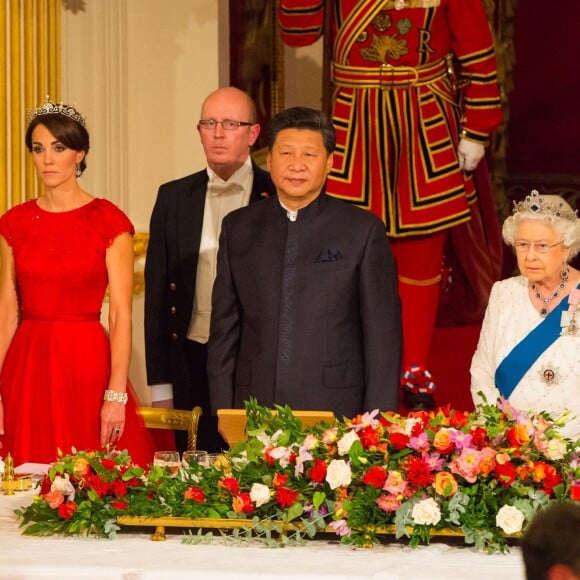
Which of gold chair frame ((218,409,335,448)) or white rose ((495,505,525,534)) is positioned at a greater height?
gold chair frame ((218,409,335,448))

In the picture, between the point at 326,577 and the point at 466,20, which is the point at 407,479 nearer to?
the point at 326,577

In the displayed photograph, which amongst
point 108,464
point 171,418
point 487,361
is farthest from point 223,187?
point 108,464

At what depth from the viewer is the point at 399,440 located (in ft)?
8.99

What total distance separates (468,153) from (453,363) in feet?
3.70

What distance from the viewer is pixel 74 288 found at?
406 centimetres

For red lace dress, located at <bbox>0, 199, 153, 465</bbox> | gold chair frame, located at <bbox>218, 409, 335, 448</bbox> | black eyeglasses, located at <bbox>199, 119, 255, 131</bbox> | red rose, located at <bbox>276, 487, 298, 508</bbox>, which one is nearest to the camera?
red rose, located at <bbox>276, 487, 298, 508</bbox>

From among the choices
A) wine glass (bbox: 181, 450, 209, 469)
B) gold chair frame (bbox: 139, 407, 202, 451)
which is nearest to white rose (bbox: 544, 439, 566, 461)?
wine glass (bbox: 181, 450, 209, 469)

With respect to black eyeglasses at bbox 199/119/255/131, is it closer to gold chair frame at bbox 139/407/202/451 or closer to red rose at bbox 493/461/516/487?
gold chair frame at bbox 139/407/202/451

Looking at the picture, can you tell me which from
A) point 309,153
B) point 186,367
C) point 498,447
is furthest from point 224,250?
point 498,447

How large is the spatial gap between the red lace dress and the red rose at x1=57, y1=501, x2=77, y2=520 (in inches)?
48.7

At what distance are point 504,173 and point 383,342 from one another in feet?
10.9

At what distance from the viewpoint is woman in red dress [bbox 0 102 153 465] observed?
400cm

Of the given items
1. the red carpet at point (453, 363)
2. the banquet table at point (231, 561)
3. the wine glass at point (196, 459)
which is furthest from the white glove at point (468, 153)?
the banquet table at point (231, 561)

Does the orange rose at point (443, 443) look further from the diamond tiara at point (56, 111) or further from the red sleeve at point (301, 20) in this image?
the red sleeve at point (301, 20)
